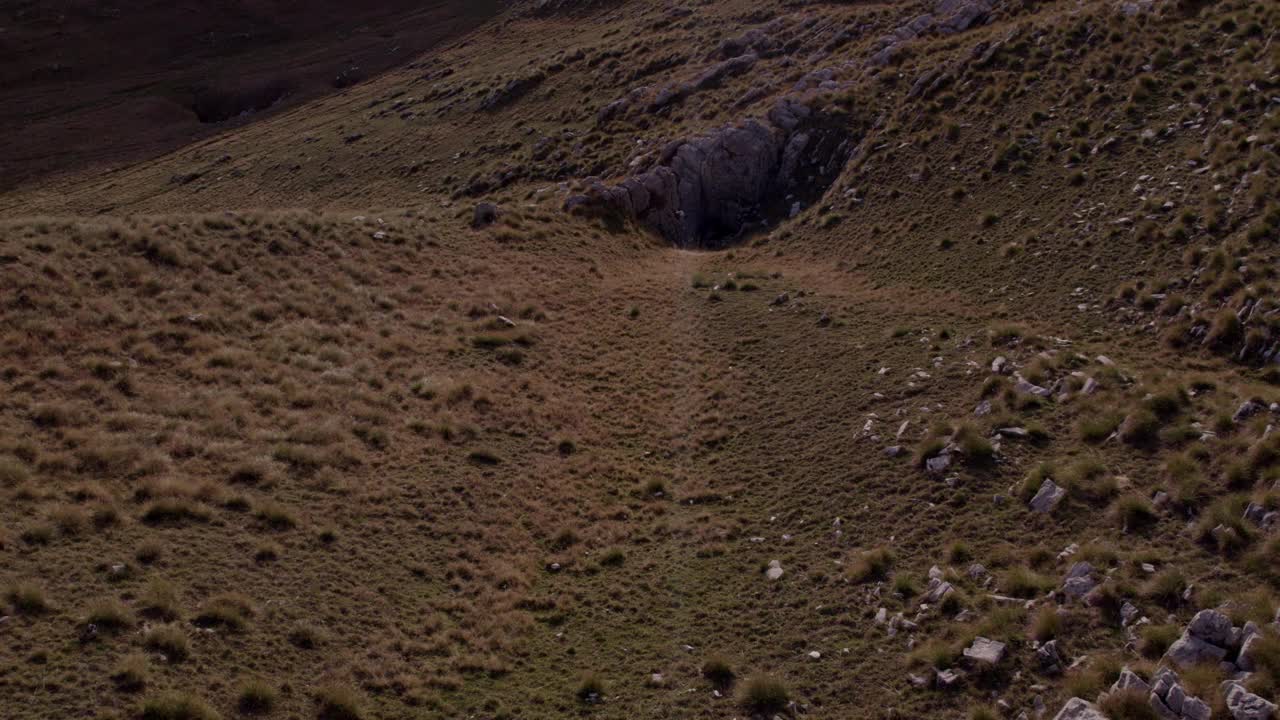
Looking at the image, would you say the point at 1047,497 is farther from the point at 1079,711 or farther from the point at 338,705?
the point at 338,705

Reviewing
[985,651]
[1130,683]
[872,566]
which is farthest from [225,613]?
[1130,683]

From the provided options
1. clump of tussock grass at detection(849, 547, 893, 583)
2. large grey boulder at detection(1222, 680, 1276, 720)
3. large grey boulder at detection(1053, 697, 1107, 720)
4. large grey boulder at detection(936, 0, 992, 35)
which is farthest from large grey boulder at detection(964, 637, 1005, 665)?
large grey boulder at detection(936, 0, 992, 35)

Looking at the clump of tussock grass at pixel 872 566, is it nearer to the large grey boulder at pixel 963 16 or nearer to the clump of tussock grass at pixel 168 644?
the clump of tussock grass at pixel 168 644

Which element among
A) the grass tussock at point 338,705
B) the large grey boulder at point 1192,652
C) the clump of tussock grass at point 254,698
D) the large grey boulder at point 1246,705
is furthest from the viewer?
the grass tussock at point 338,705

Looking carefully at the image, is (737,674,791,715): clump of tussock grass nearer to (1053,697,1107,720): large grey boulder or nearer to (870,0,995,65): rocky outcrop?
(1053,697,1107,720): large grey boulder

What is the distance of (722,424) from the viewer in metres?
25.1

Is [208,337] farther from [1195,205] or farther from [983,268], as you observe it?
[1195,205]

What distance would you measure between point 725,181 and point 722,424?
22.4 meters

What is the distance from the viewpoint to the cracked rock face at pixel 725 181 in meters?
43.2

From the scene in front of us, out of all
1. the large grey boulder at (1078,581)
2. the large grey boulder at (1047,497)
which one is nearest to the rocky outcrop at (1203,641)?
the large grey boulder at (1078,581)

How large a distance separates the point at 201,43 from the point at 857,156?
3565 inches

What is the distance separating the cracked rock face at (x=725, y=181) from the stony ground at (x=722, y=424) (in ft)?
0.78

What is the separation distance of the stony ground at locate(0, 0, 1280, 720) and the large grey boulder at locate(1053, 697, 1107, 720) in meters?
0.07

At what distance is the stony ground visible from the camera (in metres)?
13.9
